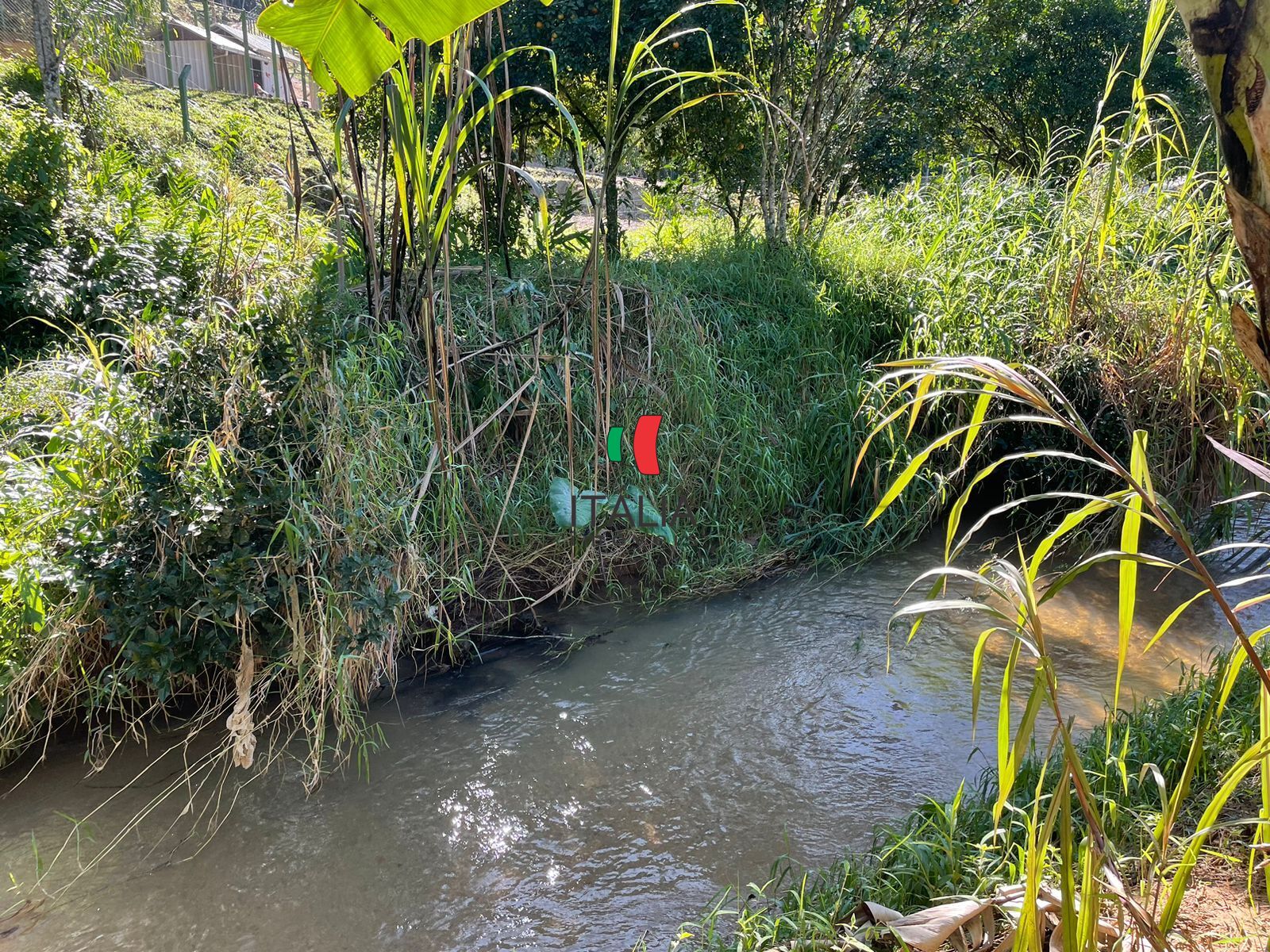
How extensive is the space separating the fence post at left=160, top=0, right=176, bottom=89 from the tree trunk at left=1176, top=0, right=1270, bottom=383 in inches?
637

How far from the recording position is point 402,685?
3.27 meters

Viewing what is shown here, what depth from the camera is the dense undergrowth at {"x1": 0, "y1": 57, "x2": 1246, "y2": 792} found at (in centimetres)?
276

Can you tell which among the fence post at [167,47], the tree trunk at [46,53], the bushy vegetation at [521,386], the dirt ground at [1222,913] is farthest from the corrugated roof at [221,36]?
the dirt ground at [1222,913]

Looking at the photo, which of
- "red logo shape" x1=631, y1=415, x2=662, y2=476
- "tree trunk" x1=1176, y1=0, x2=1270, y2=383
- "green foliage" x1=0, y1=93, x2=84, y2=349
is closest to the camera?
"tree trunk" x1=1176, y1=0, x2=1270, y2=383

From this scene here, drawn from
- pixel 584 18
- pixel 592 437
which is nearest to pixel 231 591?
pixel 592 437

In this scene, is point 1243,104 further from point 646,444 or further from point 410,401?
point 410,401

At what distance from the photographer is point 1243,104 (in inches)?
44.9

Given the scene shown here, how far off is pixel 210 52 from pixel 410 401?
15576 millimetres

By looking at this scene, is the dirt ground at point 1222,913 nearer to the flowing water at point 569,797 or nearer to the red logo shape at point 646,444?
the flowing water at point 569,797

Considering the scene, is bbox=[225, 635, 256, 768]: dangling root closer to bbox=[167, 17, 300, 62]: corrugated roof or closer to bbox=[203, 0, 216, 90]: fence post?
bbox=[203, 0, 216, 90]: fence post

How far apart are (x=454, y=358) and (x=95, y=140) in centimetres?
613

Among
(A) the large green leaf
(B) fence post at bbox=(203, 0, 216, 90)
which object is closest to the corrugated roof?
(B) fence post at bbox=(203, 0, 216, 90)

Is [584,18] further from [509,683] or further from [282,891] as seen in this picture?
[282,891]

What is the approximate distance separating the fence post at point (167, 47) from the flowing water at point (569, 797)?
1481cm
